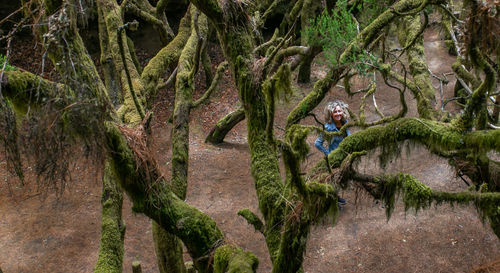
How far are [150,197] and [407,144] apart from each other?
95.6 inches

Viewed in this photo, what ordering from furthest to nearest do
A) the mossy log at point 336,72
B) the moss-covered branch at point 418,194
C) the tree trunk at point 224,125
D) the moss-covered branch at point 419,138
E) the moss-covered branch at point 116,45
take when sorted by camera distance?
the tree trunk at point 224,125
the moss-covered branch at point 116,45
the mossy log at point 336,72
the moss-covered branch at point 418,194
the moss-covered branch at point 419,138

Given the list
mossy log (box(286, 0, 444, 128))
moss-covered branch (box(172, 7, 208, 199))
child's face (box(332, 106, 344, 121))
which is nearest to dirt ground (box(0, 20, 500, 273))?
moss-covered branch (box(172, 7, 208, 199))

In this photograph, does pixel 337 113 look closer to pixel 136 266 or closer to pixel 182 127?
pixel 182 127

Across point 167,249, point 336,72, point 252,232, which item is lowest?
point 252,232

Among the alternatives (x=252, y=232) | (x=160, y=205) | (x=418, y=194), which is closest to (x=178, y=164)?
(x=160, y=205)

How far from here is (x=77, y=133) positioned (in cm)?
276

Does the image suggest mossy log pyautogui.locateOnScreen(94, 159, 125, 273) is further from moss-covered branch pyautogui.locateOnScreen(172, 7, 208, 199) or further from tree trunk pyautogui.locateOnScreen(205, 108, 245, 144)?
tree trunk pyautogui.locateOnScreen(205, 108, 245, 144)

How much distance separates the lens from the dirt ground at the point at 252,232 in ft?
24.1

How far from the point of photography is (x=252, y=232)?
8352mm

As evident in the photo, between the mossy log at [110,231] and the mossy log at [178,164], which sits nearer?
the mossy log at [110,231]

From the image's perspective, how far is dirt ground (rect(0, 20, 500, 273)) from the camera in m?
7.35

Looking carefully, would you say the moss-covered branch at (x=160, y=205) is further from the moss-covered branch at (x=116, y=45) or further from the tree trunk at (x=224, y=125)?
the tree trunk at (x=224, y=125)

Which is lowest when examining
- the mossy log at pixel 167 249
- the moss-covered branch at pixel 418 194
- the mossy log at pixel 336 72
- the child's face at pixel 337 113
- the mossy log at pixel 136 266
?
the mossy log at pixel 136 266

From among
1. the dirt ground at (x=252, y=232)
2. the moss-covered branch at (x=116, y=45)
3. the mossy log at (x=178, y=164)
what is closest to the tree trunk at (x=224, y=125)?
the dirt ground at (x=252, y=232)
